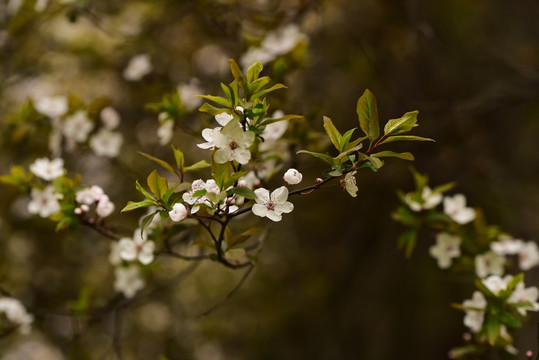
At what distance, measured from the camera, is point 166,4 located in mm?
3010

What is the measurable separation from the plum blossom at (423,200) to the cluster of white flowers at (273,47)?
882 mm

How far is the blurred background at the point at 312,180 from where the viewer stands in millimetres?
3301

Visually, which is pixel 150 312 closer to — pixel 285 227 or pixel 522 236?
pixel 285 227

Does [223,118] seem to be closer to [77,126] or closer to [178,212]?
[178,212]

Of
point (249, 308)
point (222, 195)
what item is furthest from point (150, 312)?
point (222, 195)

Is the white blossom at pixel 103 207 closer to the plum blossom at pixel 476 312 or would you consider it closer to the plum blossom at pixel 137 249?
the plum blossom at pixel 137 249

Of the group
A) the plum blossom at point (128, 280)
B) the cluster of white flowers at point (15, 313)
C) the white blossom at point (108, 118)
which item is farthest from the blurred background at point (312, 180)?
the plum blossom at point (128, 280)

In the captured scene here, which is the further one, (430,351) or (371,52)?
(430,351)

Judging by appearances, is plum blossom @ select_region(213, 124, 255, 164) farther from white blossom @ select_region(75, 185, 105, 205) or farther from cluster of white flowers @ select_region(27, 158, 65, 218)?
cluster of white flowers @ select_region(27, 158, 65, 218)

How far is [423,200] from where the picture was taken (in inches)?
70.5

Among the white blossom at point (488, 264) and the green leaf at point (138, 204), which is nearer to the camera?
the green leaf at point (138, 204)

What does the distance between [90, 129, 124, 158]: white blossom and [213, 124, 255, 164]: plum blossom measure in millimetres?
1312

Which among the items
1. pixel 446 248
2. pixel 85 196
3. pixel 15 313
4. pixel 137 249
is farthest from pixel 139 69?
pixel 446 248

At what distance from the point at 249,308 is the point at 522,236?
7.35ft
